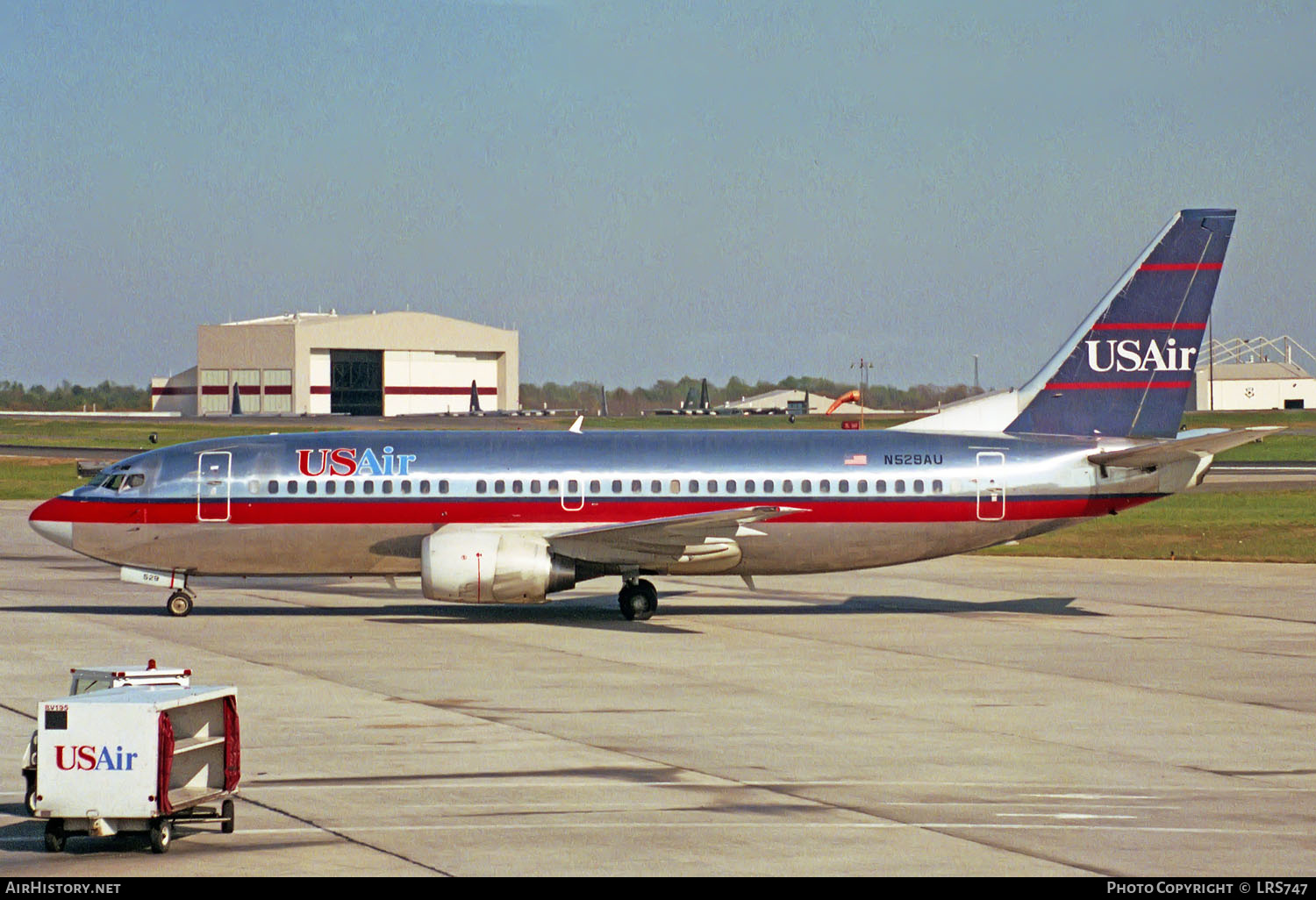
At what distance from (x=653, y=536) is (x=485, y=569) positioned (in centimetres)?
354

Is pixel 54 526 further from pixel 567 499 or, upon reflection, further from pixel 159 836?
pixel 159 836

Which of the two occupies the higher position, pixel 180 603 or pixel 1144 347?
pixel 1144 347

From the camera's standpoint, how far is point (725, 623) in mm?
34156

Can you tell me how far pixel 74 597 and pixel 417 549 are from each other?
9.95 meters

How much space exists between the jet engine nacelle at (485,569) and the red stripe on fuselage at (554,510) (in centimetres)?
149

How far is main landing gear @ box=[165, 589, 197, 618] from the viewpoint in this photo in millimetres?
34875

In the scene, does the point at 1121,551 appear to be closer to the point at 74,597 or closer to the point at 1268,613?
the point at 1268,613

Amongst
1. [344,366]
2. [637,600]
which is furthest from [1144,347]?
[344,366]

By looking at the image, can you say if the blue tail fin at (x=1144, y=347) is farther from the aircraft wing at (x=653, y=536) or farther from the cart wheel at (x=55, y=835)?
the cart wheel at (x=55, y=835)

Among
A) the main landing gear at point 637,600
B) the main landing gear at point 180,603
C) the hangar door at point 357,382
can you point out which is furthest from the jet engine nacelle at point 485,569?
the hangar door at point 357,382

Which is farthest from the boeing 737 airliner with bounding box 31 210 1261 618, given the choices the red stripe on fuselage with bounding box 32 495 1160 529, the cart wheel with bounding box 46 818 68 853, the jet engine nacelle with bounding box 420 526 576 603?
the cart wheel with bounding box 46 818 68 853

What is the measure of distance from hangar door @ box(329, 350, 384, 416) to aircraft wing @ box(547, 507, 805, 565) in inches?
6245

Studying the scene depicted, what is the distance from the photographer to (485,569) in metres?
32.9

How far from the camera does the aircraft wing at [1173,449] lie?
3252 centimetres
